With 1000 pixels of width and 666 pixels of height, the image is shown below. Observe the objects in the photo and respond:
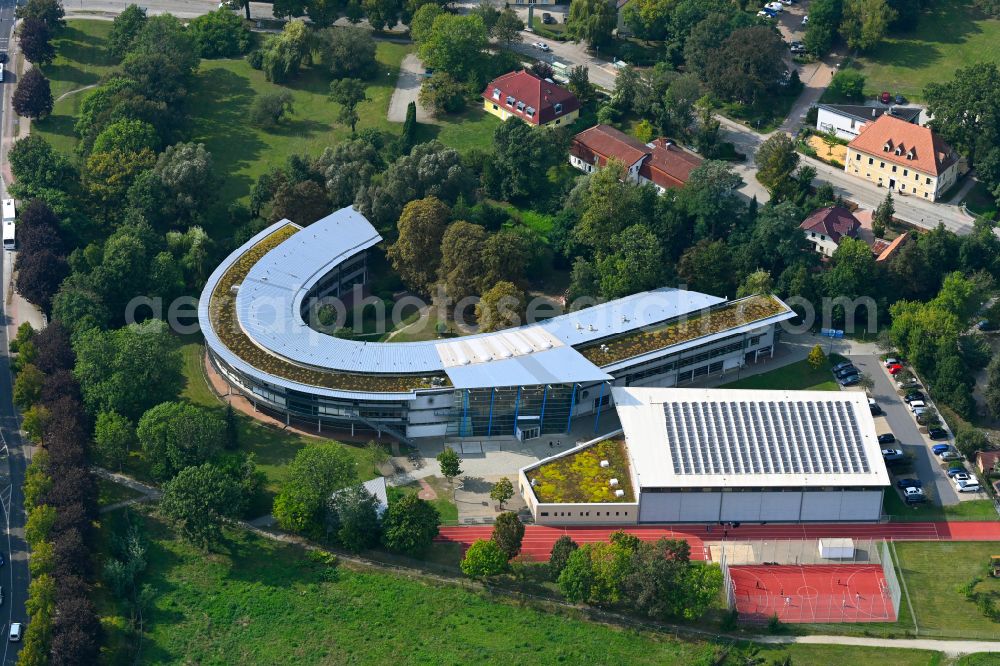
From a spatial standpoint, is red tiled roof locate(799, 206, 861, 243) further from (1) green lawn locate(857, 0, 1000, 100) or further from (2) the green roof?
(2) the green roof

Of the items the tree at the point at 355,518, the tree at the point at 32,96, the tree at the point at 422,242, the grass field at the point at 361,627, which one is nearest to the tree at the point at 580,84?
the tree at the point at 422,242

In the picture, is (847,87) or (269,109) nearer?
(269,109)

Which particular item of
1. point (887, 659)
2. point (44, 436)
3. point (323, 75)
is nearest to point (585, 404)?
point (887, 659)

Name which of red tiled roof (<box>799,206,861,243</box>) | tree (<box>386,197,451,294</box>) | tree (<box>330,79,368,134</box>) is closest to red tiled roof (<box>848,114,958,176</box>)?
red tiled roof (<box>799,206,861,243</box>)

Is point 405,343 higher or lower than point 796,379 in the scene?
higher

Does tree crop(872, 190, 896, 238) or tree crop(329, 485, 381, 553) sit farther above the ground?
tree crop(872, 190, 896, 238)

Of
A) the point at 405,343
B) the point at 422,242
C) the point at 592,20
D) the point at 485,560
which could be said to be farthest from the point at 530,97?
the point at 485,560

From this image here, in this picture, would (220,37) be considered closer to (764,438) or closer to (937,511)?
(764,438)
